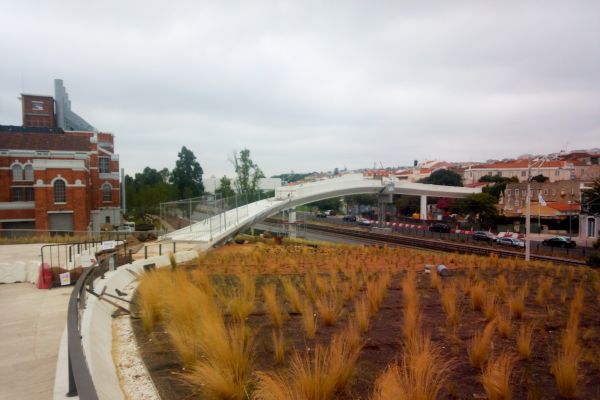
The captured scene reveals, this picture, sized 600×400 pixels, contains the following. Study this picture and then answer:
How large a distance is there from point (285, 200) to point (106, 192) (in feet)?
80.3

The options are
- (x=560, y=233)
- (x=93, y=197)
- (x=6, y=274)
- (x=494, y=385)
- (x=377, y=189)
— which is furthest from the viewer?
(x=377, y=189)

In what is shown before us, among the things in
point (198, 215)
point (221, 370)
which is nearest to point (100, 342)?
point (221, 370)

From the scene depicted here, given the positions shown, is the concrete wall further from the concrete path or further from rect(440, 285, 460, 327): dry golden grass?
Result: rect(440, 285, 460, 327): dry golden grass

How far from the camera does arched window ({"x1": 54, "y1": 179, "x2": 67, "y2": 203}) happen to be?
1597 inches

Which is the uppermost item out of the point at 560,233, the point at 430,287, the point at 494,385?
the point at 494,385

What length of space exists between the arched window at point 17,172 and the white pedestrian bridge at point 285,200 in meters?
23.7

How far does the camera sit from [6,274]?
13203 millimetres

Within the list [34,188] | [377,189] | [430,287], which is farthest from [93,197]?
[430,287]

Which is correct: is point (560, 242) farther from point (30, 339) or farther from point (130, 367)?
point (30, 339)

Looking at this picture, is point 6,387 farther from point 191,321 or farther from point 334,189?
point 334,189

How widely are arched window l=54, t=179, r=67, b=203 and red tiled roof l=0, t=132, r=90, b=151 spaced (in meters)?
7.13

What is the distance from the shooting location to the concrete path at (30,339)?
5.38 m

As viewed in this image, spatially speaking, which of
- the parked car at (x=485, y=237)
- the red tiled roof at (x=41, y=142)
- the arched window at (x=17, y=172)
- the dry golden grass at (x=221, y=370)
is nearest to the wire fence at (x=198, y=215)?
the dry golden grass at (x=221, y=370)

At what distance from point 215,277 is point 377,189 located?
45.3 meters
